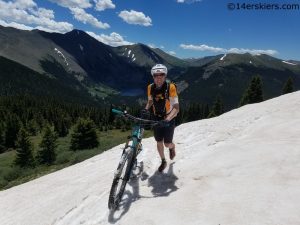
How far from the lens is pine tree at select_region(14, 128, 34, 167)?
62156mm

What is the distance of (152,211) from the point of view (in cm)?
955

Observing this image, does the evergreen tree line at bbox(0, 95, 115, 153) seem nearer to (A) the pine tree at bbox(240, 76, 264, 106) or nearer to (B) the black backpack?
(A) the pine tree at bbox(240, 76, 264, 106)

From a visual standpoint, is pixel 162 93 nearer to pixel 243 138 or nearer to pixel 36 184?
pixel 243 138

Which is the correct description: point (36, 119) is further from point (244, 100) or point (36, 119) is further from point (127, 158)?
point (127, 158)

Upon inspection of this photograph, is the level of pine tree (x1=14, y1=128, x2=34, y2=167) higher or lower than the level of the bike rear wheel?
lower

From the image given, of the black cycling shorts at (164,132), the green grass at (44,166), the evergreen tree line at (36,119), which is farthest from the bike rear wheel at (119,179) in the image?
the evergreen tree line at (36,119)

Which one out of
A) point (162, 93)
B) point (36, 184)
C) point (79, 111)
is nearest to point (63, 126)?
point (79, 111)

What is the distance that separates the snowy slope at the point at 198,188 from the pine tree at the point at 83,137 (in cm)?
5393

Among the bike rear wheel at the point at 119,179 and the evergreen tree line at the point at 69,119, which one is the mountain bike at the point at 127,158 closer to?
the bike rear wheel at the point at 119,179

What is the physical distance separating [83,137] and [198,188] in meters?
63.5

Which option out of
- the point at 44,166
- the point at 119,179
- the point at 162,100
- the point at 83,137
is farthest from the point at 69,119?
the point at 119,179

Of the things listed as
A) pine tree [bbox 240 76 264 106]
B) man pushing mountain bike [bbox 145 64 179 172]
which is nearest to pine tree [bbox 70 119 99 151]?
pine tree [bbox 240 76 264 106]

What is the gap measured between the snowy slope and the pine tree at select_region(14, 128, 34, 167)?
47.7 m

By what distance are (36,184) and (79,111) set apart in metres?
128
